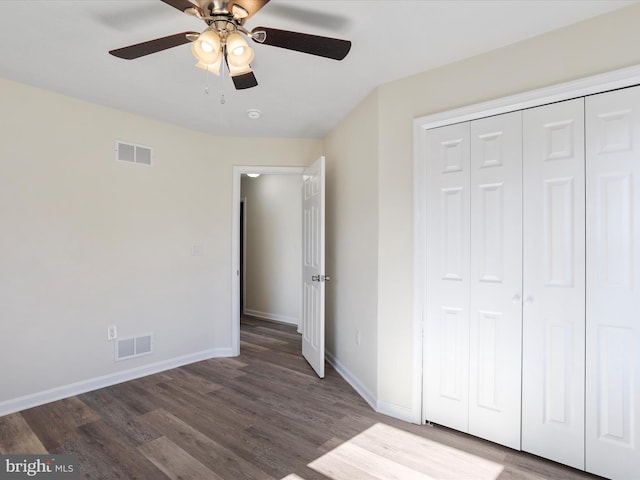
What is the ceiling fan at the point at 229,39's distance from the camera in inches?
58.2

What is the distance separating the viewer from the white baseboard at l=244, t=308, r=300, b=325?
558 cm

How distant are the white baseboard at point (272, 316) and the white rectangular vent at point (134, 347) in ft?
8.07

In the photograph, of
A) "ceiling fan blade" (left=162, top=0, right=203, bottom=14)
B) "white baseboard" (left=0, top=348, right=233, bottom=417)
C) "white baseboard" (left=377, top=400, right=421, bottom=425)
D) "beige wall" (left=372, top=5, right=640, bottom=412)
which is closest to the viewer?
"ceiling fan blade" (left=162, top=0, right=203, bottom=14)

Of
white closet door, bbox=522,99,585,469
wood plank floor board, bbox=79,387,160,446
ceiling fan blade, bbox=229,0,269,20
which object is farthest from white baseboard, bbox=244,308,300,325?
ceiling fan blade, bbox=229,0,269,20

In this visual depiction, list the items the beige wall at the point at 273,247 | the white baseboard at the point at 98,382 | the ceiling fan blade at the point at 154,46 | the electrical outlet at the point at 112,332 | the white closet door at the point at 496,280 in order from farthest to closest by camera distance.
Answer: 1. the beige wall at the point at 273,247
2. the electrical outlet at the point at 112,332
3. the white baseboard at the point at 98,382
4. the white closet door at the point at 496,280
5. the ceiling fan blade at the point at 154,46

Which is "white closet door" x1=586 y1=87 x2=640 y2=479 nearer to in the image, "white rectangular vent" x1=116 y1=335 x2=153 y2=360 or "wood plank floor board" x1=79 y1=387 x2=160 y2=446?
"wood plank floor board" x1=79 y1=387 x2=160 y2=446

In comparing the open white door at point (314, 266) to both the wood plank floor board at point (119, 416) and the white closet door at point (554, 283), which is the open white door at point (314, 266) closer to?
the wood plank floor board at point (119, 416)

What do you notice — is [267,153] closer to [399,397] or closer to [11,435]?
[399,397]

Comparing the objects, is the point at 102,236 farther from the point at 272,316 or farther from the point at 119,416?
the point at 272,316

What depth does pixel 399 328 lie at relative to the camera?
2.60 metres

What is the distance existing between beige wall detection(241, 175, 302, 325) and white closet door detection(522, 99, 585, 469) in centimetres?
367

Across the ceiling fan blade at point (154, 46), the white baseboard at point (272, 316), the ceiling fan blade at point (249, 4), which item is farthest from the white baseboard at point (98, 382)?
the ceiling fan blade at point (249, 4)

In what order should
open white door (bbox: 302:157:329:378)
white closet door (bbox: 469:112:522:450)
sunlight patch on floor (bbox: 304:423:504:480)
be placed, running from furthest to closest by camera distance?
open white door (bbox: 302:157:329:378)
white closet door (bbox: 469:112:522:450)
sunlight patch on floor (bbox: 304:423:504:480)

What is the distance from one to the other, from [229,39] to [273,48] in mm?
680
